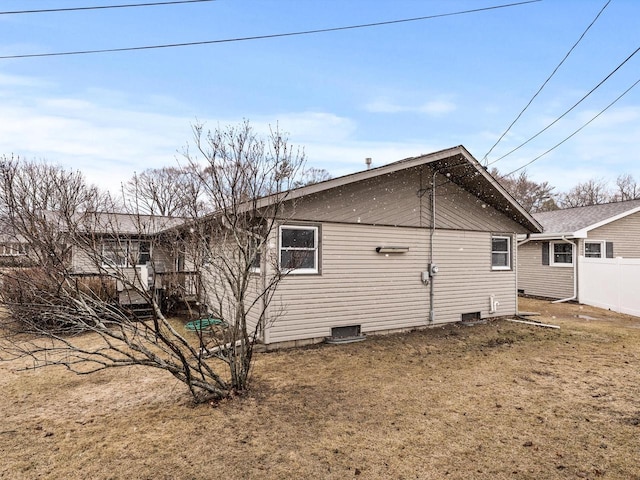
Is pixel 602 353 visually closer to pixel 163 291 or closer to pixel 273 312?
pixel 273 312

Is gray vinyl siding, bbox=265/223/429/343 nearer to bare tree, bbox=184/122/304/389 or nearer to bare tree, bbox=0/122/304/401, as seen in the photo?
bare tree, bbox=0/122/304/401

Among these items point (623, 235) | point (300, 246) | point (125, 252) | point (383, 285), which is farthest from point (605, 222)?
point (125, 252)

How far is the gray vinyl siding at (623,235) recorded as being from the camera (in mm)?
14359

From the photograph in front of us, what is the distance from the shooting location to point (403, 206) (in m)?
8.72

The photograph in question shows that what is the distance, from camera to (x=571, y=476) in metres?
3.09

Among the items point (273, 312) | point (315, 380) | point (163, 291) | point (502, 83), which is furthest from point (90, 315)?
point (502, 83)

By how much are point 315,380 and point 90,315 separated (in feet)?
10.3


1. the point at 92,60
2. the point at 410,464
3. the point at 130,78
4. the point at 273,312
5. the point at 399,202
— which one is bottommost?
the point at 410,464

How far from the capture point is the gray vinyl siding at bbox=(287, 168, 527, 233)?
25.2 feet

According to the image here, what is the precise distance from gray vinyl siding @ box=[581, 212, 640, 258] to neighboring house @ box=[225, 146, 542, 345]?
616 cm

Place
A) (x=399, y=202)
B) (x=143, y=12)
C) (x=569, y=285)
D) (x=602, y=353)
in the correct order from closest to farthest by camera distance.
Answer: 1. (x=602, y=353)
2. (x=143, y=12)
3. (x=399, y=202)
4. (x=569, y=285)

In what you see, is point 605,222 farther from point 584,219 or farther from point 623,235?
point 623,235

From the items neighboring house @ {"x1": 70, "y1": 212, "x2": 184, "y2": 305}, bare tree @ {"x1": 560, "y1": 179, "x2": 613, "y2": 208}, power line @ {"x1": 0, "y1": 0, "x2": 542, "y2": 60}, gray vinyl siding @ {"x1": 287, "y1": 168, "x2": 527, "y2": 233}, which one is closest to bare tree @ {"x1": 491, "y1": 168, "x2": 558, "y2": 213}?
bare tree @ {"x1": 560, "y1": 179, "x2": 613, "y2": 208}

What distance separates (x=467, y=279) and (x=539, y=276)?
746cm
